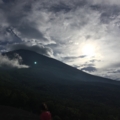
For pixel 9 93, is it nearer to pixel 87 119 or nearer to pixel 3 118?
pixel 87 119

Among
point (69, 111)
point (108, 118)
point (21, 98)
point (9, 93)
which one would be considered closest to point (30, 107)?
point (21, 98)

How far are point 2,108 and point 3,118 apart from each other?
8360 millimetres

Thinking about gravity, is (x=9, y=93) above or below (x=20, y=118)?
above

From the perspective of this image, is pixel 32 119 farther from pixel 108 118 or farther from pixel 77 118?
pixel 108 118

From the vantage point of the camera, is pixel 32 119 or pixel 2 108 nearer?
pixel 32 119

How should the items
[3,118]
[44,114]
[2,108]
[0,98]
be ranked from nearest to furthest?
[44,114], [3,118], [2,108], [0,98]

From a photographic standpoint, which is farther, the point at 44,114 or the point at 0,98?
the point at 0,98

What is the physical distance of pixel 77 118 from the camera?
233ft

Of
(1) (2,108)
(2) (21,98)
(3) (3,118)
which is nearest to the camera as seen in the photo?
(3) (3,118)

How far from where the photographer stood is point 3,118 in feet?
115

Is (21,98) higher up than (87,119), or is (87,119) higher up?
(21,98)

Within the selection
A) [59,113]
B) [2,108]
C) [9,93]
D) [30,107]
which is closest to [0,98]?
[9,93]

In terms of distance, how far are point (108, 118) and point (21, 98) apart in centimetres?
3566

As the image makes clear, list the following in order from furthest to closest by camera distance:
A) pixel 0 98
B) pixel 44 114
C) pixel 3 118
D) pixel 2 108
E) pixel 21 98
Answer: pixel 21 98 → pixel 0 98 → pixel 2 108 → pixel 3 118 → pixel 44 114
